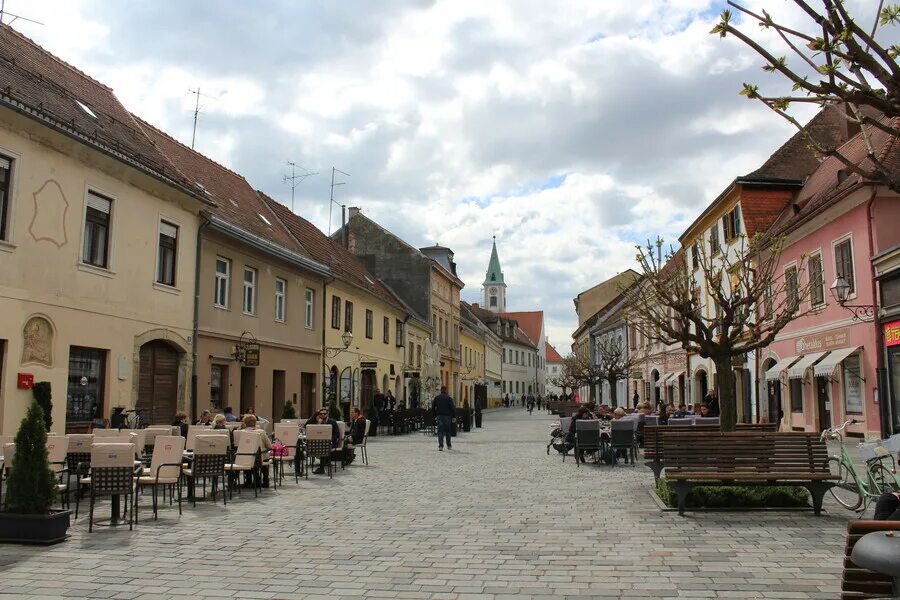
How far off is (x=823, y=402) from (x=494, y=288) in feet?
367

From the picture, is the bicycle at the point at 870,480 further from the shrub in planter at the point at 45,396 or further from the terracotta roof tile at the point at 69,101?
the terracotta roof tile at the point at 69,101

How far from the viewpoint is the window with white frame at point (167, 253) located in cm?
1851

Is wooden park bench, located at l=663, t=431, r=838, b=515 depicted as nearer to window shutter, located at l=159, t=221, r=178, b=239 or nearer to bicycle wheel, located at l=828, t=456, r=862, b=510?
bicycle wheel, located at l=828, t=456, r=862, b=510

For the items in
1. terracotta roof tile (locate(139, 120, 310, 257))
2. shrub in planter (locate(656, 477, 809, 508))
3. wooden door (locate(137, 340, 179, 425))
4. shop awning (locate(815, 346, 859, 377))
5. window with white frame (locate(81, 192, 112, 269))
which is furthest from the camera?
terracotta roof tile (locate(139, 120, 310, 257))

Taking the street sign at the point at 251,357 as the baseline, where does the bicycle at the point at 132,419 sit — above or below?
below

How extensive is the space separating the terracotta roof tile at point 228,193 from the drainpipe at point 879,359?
17.5 meters

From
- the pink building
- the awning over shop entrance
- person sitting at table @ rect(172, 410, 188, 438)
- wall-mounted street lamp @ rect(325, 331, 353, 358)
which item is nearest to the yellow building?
wall-mounted street lamp @ rect(325, 331, 353, 358)

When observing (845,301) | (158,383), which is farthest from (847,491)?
(158,383)

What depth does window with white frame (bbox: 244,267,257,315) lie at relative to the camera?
23.0m

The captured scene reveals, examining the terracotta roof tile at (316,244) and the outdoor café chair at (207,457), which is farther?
the terracotta roof tile at (316,244)

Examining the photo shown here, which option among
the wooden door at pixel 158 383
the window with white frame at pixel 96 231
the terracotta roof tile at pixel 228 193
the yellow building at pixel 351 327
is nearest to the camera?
the window with white frame at pixel 96 231

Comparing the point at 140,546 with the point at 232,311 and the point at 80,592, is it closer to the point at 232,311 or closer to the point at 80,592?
the point at 80,592

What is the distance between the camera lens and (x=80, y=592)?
6.03 meters

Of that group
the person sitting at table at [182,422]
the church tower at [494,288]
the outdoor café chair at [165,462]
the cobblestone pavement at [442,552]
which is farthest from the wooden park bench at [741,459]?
the church tower at [494,288]
